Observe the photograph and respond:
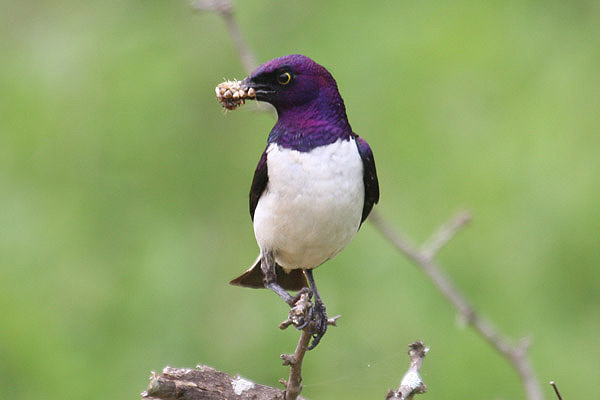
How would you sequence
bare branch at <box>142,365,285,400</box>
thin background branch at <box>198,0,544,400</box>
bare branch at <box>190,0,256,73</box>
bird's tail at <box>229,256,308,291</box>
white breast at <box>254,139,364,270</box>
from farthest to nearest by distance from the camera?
bare branch at <box>190,0,256,73</box> → bird's tail at <box>229,256,308,291</box> → white breast at <box>254,139,364,270</box> → thin background branch at <box>198,0,544,400</box> → bare branch at <box>142,365,285,400</box>

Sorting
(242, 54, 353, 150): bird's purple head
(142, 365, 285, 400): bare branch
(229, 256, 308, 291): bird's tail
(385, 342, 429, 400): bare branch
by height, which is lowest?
(385, 342, 429, 400): bare branch

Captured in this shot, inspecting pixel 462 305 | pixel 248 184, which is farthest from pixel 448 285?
pixel 248 184

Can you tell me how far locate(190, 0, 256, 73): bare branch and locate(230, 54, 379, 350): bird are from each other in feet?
2.19

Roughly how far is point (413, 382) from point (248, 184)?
406 centimetres

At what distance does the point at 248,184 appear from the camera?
332 inches

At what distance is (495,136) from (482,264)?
42.4 inches

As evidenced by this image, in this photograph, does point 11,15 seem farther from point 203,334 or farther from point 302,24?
point 203,334

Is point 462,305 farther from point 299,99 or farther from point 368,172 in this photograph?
point 299,99

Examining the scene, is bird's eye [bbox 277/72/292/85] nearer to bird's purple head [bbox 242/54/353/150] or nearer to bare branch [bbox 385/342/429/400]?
bird's purple head [bbox 242/54/353/150]

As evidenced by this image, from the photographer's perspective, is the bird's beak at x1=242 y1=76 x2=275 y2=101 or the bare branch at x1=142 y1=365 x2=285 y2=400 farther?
the bird's beak at x1=242 y1=76 x2=275 y2=101

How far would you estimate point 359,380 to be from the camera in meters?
7.78

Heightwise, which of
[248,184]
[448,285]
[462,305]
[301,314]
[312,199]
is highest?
[248,184]

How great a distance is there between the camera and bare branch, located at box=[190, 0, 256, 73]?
5750mm

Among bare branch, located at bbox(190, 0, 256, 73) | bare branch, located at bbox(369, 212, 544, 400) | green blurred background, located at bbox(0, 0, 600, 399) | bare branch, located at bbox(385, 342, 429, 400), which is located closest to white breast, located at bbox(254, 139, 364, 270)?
bare branch, located at bbox(369, 212, 544, 400)
